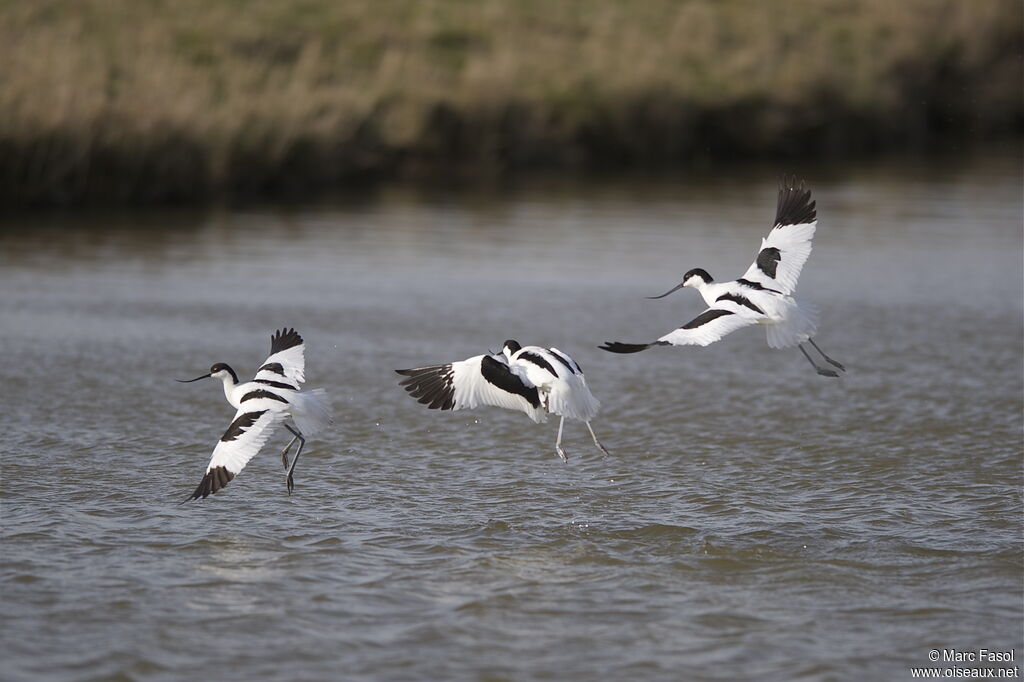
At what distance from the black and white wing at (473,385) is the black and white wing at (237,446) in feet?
2.00

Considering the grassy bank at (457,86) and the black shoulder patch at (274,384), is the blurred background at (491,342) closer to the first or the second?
the grassy bank at (457,86)

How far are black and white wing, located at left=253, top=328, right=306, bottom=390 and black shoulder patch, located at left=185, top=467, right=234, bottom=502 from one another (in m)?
0.68

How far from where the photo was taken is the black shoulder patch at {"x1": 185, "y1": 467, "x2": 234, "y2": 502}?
5328 mm

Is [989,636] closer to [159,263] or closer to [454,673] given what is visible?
[454,673]

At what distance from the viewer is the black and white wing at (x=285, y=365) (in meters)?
6.10

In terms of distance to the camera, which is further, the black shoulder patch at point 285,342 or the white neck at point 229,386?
the black shoulder patch at point 285,342

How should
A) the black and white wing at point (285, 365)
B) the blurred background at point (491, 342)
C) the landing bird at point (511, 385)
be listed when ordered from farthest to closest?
the black and white wing at point (285, 365), the landing bird at point (511, 385), the blurred background at point (491, 342)

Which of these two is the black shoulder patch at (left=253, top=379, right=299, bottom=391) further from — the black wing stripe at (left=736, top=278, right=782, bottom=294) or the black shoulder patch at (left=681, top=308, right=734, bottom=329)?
the black wing stripe at (left=736, top=278, right=782, bottom=294)

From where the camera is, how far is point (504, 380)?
5957 mm

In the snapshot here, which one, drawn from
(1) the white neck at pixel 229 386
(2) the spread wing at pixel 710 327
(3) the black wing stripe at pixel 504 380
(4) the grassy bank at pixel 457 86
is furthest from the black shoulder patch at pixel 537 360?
(4) the grassy bank at pixel 457 86

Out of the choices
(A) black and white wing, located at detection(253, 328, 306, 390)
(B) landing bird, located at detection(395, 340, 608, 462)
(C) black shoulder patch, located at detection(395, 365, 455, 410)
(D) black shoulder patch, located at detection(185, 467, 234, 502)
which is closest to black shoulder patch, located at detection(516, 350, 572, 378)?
(B) landing bird, located at detection(395, 340, 608, 462)

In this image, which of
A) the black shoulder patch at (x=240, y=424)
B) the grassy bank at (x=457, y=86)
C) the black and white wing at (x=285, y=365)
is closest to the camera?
the black shoulder patch at (x=240, y=424)

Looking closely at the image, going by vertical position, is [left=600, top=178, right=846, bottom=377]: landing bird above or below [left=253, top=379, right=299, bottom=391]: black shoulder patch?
above

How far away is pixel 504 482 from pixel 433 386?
911mm
